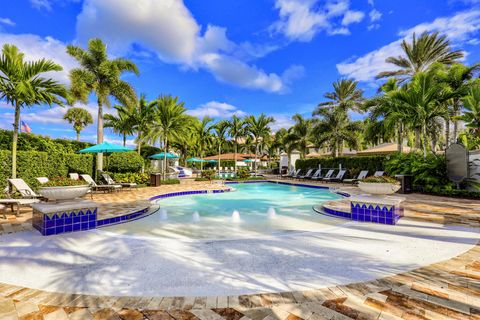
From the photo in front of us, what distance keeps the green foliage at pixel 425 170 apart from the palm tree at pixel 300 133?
14079 millimetres

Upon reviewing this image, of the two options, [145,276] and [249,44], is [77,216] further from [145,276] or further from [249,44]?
[249,44]

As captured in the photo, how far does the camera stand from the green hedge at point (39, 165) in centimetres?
859

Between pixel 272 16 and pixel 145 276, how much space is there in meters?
15.5

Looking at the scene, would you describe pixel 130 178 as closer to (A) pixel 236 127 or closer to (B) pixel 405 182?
(A) pixel 236 127

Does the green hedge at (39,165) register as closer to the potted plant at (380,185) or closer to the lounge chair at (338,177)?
the potted plant at (380,185)

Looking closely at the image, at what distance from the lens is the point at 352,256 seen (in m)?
3.67

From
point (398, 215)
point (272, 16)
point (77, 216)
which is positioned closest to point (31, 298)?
point (77, 216)

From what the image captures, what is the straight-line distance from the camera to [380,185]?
5.58 m

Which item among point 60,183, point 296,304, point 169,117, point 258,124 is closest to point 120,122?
point 169,117

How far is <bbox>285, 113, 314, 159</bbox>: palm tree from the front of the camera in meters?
26.4

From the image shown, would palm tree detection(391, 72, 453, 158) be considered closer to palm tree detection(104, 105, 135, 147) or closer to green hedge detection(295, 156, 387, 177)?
green hedge detection(295, 156, 387, 177)

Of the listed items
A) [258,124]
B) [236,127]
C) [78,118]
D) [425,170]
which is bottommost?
[425,170]

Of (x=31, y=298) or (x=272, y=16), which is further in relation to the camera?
(x=272, y=16)

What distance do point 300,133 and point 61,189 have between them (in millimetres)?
24718
